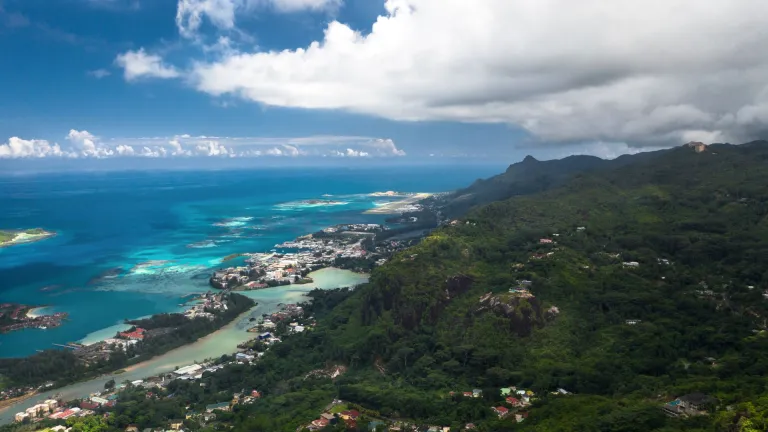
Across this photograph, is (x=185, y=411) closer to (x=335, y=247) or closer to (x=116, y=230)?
(x=335, y=247)

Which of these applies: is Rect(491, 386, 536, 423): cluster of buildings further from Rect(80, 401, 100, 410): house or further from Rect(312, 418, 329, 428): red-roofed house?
Rect(80, 401, 100, 410): house

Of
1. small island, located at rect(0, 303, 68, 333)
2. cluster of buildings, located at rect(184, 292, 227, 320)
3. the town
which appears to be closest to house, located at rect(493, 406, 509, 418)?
cluster of buildings, located at rect(184, 292, 227, 320)

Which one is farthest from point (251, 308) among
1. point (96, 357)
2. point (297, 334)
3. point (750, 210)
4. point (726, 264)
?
point (750, 210)

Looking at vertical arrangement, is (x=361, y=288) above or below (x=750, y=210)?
below

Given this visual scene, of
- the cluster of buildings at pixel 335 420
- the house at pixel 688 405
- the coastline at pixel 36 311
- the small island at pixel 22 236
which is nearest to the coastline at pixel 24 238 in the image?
the small island at pixel 22 236

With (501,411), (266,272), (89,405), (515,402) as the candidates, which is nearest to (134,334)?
(89,405)

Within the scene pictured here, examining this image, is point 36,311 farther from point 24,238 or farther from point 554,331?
point 24,238
